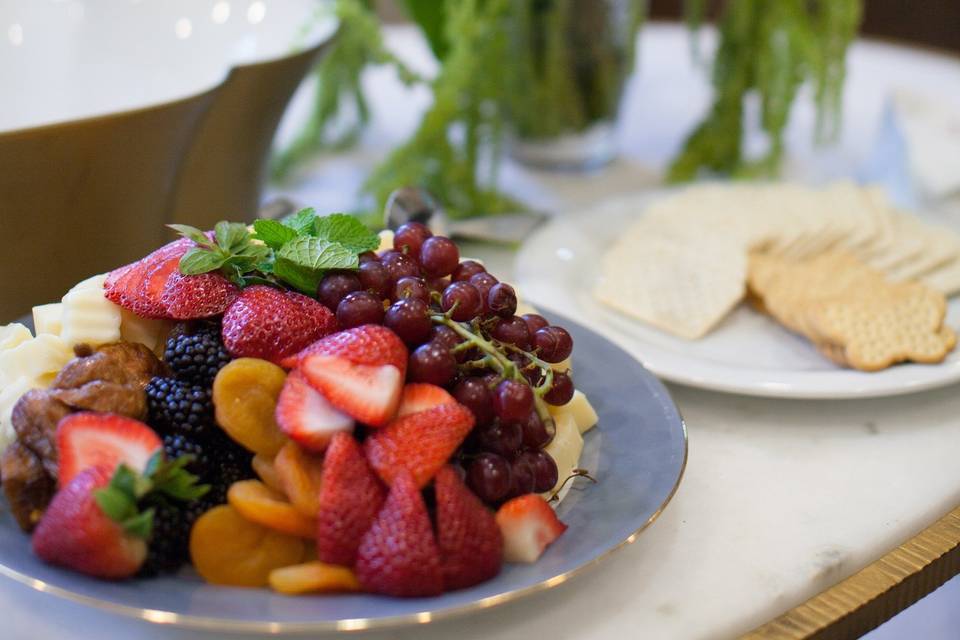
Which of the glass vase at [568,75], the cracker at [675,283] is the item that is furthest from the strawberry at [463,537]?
the glass vase at [568,75]

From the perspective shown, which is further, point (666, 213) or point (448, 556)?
point (666, 213)

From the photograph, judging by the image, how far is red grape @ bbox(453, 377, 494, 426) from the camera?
0.65 meters

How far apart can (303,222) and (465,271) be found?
0.14m

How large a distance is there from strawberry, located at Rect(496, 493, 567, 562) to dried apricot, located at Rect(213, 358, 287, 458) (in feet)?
0.52

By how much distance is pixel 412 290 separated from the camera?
0.71 metres

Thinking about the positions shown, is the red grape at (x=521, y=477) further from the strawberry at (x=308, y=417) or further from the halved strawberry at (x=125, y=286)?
the halved strawberry at (x=125, y=286)

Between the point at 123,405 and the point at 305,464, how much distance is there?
129 mm

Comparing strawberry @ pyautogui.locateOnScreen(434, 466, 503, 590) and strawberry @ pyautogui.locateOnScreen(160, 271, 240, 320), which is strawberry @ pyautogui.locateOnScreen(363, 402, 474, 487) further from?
strawberry @ pyautogui.locateOnScreen(160, 271, 240, 320)

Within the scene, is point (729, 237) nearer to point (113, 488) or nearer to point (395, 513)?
point (395, 513)

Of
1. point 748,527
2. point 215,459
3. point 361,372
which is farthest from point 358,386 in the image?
point 748,527

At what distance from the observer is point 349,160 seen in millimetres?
1649

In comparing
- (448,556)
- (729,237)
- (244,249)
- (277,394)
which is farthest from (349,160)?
(448,556)

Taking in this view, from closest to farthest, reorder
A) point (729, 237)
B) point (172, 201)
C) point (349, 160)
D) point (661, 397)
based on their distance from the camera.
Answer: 1. point (661, 397)
2. point (172, 201)
3. point (729, 237)
4. point (349, 160)

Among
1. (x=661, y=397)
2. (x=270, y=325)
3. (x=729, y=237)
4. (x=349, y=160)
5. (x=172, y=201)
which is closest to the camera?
(x=270, y=325)
